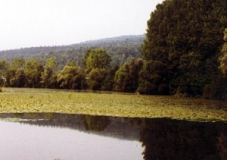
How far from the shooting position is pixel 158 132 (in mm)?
15656

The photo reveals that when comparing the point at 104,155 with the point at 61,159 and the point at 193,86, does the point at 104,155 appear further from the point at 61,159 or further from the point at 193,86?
the point at 193,86

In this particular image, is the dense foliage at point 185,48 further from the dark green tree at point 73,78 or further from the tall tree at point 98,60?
the tall tree at point 98,60

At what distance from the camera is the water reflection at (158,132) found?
11625mm

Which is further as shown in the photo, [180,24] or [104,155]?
Answer: [180,24]

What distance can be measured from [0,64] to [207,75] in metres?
70.6

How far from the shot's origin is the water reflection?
38.1 ft

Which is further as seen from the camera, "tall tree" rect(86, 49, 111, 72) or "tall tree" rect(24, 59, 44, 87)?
"tall tree" rect(24, 59, 44, 87)

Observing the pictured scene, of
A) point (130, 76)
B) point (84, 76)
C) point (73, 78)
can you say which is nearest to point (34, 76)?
point (73, 78)

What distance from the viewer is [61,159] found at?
10109mm

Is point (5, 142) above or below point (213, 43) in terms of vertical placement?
below

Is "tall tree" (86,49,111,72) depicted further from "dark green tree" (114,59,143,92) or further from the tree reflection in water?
the tree reflection in water

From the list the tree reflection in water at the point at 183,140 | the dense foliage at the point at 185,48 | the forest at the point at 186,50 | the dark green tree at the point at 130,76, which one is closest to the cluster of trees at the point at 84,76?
the dark green tree at the point at 130,76

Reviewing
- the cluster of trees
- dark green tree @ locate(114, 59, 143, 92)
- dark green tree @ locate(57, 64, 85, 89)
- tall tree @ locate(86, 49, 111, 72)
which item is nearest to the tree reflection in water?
dark green tree @ locate(114, 59, 143, 92)

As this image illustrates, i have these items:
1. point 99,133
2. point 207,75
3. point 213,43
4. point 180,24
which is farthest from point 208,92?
point 99,133
